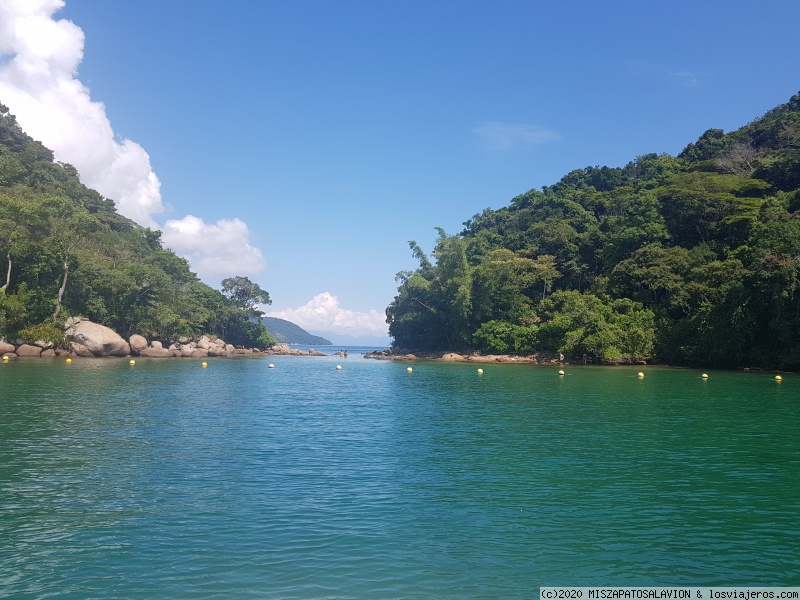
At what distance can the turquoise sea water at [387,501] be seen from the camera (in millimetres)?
7715

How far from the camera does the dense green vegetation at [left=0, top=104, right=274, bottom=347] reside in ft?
179

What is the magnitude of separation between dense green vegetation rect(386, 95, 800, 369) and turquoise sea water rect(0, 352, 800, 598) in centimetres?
2828

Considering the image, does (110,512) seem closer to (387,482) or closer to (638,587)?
(387,482)

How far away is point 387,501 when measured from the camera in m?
11.2

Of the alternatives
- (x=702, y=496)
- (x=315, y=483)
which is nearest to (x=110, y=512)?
(x=315, y=483)

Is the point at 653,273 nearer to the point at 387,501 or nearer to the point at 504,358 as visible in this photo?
the point at 504,358

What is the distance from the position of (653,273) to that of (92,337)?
5842 cm

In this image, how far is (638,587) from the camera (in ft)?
24.3

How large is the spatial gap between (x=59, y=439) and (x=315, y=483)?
8.97 m

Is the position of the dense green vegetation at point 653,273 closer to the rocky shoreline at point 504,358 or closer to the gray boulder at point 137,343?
the rocky shoreline at point 504,358

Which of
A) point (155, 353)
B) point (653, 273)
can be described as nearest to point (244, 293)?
point (155, 353)

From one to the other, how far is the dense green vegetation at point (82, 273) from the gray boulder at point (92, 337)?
4.47 feet

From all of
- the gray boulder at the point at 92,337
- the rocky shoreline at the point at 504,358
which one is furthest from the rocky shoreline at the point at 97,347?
the rocky shoreline at the point at 504,358

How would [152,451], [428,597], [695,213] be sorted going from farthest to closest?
1. [695,213]
2. [152,451]
3. [428,597]
